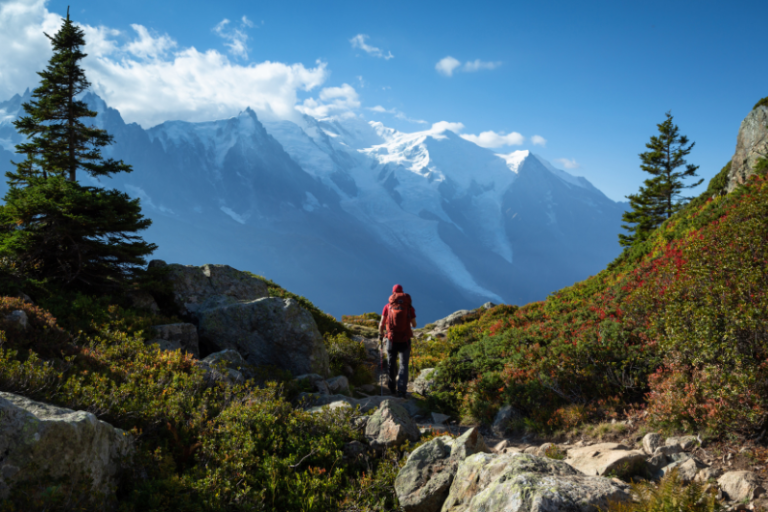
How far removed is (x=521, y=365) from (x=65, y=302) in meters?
11.6

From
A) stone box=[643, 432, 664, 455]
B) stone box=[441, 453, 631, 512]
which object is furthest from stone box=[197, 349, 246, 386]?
stone box=[643, 432, 664, 455]

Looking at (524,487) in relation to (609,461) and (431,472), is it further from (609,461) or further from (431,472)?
(609,461)

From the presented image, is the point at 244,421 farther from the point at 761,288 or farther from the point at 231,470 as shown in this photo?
the point at 761,288

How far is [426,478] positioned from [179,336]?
24.9 feet

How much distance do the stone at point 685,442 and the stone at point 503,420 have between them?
307 cm

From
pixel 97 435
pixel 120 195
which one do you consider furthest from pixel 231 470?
pixel 120 195

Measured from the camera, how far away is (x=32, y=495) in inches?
145

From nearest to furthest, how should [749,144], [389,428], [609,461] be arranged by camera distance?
1. [609,461]
2. [389,428]
3. [749,144]

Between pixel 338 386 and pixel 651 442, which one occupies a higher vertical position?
pixel 338 386

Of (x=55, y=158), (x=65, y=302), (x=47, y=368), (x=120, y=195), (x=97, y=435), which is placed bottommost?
(x=97, y=435)

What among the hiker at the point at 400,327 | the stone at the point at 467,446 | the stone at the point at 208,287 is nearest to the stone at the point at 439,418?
the hiker at the point at 400,327

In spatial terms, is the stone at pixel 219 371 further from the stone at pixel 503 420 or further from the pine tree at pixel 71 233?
the stone at pixel 503 420

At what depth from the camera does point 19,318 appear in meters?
7.27

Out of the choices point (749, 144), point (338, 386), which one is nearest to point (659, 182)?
point (749, 144)
